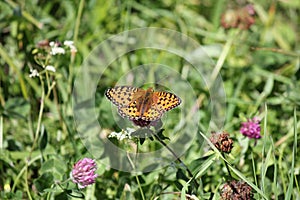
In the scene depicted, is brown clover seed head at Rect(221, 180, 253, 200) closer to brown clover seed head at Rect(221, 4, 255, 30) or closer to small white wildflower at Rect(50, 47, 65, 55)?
small white wildflower at Rect(50, 47, 65, 55)

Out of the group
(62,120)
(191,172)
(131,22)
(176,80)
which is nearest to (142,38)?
→ (131,22)

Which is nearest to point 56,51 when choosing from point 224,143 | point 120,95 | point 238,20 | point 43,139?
point 43,139

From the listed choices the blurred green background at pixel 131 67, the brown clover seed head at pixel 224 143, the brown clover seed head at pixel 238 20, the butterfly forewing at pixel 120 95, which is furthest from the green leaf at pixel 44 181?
the brown clover seed head at pixel 238 20

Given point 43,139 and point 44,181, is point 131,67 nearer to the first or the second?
point 43,139

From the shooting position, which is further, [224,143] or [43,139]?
[43,139]

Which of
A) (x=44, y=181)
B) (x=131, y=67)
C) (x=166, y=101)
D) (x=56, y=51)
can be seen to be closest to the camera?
(x=166, y=101)

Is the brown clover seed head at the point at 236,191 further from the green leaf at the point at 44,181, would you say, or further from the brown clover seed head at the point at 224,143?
the green leaf at the point at 44,181

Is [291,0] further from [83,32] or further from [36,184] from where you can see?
[36,184]
